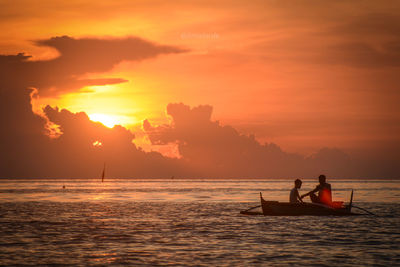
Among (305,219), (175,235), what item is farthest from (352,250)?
(305,219)

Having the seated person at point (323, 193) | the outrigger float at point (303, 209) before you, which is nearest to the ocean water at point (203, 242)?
the outrigger float at point (303, 209)

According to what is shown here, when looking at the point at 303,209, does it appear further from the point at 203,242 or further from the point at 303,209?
the point at 203,242

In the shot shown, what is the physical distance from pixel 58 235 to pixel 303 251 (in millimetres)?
16479

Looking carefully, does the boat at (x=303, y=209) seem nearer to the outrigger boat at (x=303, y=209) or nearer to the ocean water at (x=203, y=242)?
the outrigger boat at (x=303, y=209)

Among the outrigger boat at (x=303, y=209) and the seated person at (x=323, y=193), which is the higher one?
the seated person at (x=323, y=193)

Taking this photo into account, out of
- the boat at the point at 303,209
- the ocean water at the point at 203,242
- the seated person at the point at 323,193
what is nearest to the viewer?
the ocean water at the point at 203,242

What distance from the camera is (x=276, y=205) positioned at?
47.2 meters

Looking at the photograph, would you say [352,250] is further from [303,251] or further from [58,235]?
[58,235]

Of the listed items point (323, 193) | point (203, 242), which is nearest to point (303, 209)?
point (323, 193)

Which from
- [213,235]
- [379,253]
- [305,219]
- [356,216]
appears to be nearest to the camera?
[379,253]

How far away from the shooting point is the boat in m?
45.1

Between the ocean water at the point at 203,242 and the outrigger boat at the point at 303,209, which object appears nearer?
the ocean water at the point at 203,242

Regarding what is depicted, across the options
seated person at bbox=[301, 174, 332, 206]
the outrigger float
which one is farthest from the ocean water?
seated person at bbox=[301, 174, 332, 206]

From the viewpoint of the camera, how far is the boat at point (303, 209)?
45094 mm
